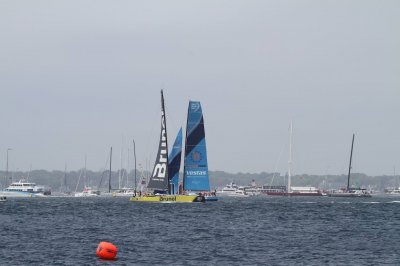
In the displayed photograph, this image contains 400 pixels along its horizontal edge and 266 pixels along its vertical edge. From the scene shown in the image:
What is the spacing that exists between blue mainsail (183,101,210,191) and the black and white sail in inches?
120

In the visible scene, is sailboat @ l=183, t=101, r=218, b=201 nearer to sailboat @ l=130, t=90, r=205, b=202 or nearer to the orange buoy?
sailboat @ l=130, t=90, r=205, b=202

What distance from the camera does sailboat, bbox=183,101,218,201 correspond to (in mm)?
128875

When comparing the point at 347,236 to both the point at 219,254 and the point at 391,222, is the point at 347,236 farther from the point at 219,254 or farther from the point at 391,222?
the point at 391,222

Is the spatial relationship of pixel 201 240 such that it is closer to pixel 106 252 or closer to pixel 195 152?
Answer: pixel 106 252

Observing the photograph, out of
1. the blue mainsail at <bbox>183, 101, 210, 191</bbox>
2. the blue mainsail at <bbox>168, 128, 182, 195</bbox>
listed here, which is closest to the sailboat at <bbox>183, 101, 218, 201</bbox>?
the blue mainsail at <bbox>183, 101, 210, 191</bbox>

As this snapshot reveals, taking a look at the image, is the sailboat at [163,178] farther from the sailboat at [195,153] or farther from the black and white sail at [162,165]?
the sailboat at [195,153]

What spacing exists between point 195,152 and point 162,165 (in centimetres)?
554

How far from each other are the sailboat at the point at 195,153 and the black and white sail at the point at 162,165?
3027 mm

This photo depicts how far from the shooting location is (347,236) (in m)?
73.1

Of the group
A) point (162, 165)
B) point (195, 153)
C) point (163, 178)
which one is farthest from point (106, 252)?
point (162, 165)

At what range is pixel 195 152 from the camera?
130 meters

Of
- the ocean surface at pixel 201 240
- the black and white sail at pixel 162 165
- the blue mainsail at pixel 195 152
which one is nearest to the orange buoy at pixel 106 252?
the ocean surface at pixel 201 240

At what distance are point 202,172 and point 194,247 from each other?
225ft

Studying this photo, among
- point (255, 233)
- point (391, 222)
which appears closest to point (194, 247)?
point (255, 233)
